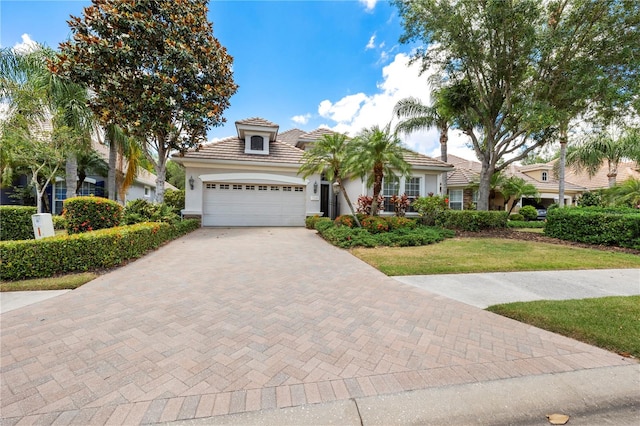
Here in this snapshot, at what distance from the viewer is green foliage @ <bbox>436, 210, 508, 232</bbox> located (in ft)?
40.3

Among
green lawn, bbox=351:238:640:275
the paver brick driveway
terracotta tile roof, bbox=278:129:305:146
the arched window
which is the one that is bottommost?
the paver brick driveway

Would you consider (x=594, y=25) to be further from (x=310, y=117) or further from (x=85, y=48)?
(x=85, y=48)

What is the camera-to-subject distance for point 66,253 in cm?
547

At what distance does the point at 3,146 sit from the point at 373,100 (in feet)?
59.8

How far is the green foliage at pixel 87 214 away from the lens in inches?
305

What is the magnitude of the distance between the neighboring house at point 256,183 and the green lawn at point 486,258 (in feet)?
19.1

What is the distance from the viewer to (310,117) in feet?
68.5

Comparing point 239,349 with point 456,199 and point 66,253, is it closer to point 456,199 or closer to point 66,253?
point 66,253

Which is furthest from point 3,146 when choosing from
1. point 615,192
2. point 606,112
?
point 615,192

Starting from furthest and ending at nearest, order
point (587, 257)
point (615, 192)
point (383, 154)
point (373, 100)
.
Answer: point (373, 100), point (615, 192), point (383, 154), point (587, 257)

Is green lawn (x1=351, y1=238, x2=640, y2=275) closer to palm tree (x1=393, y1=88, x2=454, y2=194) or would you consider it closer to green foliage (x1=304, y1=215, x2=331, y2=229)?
green foliage (x1=304, y1=215, x2=331, y2=229)

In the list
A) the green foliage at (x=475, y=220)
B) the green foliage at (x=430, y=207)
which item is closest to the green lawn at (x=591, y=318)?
the green foliage at (x=475, y=220)

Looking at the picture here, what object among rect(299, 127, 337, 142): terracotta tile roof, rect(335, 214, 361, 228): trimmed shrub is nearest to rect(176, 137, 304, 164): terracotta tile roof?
rect(299, 127, 337, 142): terracotta tile roof

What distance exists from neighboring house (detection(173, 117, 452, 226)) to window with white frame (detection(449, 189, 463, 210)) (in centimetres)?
497
